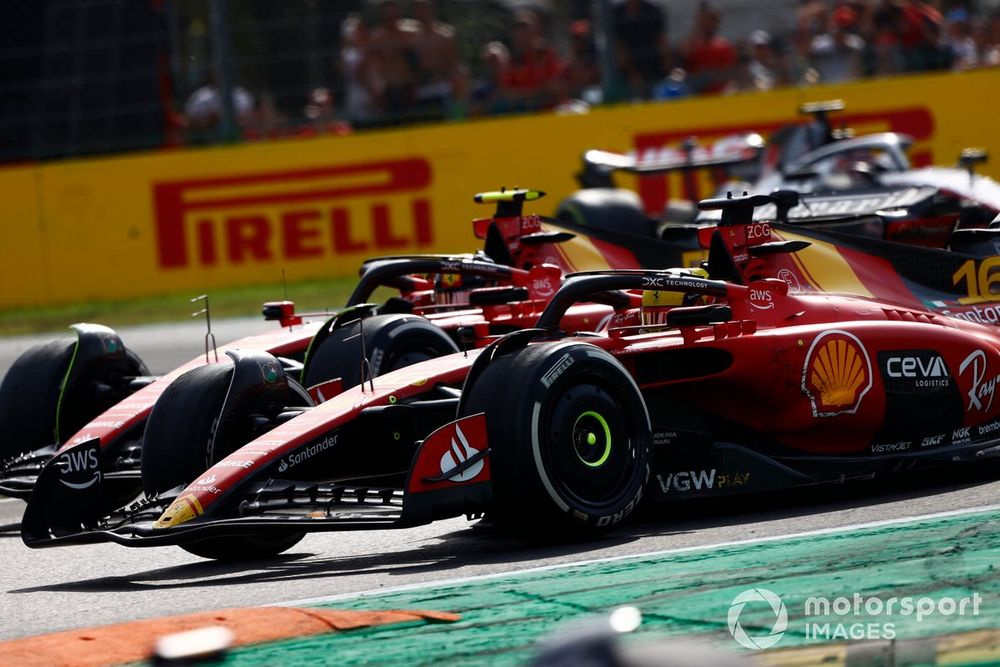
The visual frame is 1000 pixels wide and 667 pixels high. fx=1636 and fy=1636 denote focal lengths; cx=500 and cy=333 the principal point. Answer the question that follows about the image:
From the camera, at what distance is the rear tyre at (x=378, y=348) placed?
754 centimetres

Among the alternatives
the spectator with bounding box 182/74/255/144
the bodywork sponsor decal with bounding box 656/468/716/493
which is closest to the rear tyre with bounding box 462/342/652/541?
the bodywork sponsor decal with bounding box 656/468/716/493

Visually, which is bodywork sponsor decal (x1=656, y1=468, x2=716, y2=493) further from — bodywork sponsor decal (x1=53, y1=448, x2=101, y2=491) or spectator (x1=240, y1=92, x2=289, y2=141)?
spectator (x1=240, y1=92, x2=289, y2=141)

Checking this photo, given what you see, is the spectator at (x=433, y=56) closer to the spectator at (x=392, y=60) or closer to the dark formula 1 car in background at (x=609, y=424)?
the spectator at (x=392, y=60)

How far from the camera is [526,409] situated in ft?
18.6

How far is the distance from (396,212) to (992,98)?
643 cm

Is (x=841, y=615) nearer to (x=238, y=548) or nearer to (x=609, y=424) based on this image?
(x=609, y=424)

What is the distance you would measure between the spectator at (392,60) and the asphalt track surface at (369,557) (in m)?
10.9

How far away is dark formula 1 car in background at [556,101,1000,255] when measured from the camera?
9.06 metres

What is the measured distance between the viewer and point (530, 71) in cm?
1788

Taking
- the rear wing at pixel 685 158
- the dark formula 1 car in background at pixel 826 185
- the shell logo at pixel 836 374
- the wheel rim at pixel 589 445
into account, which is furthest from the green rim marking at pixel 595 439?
the rear wing at pixel 685 158

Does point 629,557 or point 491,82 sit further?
point 491,82

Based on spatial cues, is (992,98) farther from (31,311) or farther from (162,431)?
(162,431)

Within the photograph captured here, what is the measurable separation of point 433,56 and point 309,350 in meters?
10.1

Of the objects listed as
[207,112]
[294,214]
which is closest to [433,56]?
[294,214]
